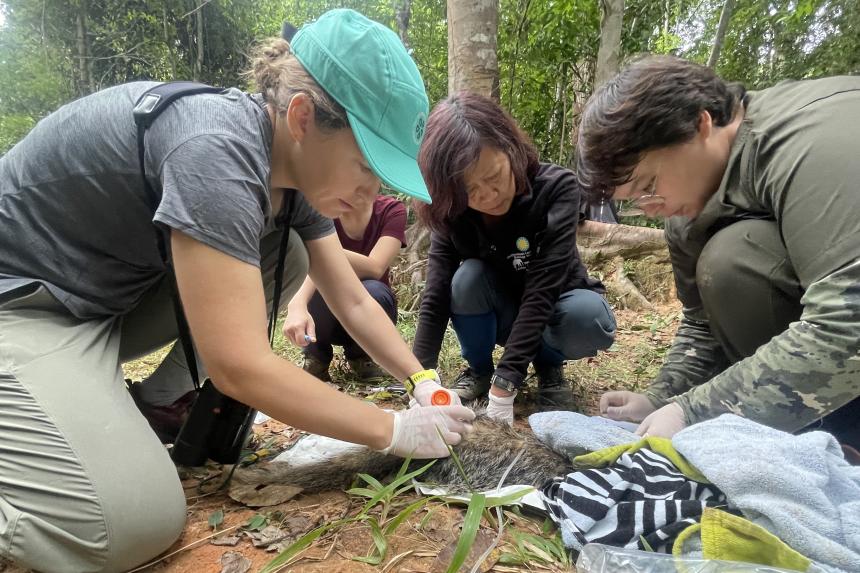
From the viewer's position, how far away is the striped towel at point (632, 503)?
130cm

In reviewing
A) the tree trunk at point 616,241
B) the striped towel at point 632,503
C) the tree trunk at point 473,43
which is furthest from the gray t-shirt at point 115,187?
the tree trunk at point 616,241

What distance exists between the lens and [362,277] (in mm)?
3424

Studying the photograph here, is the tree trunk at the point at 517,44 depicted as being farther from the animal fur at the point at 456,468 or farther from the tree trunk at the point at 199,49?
the tree trunk at the point at 199,49

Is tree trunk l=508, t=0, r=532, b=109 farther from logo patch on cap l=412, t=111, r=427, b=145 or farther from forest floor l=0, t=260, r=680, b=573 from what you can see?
forest floor l=0, t=260, r=680, b=573

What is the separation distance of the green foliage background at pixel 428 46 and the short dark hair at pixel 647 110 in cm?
748

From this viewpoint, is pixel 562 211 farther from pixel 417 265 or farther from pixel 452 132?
pixel 417 265

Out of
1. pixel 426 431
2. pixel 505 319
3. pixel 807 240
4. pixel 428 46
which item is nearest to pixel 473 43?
pixel 505 319

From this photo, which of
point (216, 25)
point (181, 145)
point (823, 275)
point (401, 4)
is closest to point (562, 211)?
point (823, 275)

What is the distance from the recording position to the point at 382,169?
1.51 metres

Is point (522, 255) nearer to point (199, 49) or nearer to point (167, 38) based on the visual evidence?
point (199, 49)

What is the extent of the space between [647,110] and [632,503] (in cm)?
127

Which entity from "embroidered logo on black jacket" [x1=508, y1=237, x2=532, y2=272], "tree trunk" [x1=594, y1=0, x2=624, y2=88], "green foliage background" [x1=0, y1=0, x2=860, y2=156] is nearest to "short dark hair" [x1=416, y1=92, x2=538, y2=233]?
"embroidered logo on black jacket" [x1=508, y1=237, x2=532, y2=272]

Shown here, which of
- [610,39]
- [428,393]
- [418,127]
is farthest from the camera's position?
[610,39]

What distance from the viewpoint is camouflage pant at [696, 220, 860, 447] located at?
1854mm
